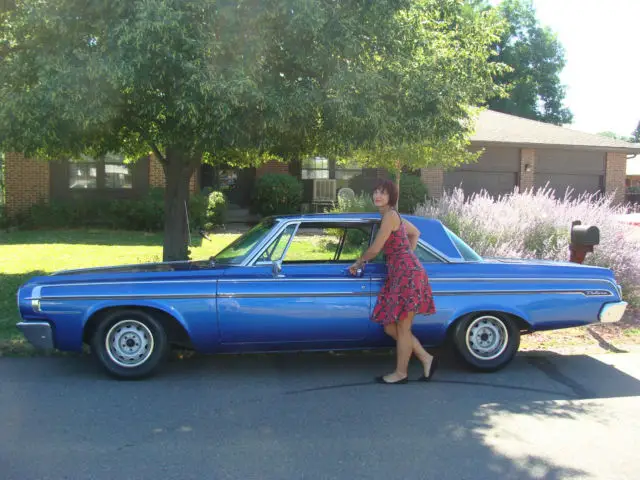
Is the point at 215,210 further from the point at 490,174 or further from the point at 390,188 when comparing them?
the point at 390,188

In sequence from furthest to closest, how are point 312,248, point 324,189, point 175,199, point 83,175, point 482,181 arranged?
point 482,181 → point 324,189 → point 83,175 → point 175,199 → point 312,248

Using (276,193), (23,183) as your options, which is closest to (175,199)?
(276,193)

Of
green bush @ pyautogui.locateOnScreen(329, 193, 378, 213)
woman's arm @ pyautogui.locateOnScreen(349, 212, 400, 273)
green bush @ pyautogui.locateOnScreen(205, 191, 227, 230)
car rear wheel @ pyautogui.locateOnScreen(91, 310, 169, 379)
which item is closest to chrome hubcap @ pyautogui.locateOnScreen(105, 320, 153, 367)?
car rear wheel @ pyautogui.locateOnScreen(91, 310, 169, 379)

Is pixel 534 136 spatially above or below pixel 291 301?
above

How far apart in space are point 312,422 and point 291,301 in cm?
117

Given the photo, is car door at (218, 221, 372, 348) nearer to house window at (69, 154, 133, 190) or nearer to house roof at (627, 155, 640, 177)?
house window at (69, 154, 133, 190)

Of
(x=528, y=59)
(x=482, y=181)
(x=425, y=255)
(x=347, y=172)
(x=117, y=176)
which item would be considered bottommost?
(x=425, y=255)

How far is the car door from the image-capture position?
5207 millimetres

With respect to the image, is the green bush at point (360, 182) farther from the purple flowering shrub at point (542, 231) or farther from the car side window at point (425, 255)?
the car side window at point (425, 255)

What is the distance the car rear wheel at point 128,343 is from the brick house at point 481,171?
1358 cm

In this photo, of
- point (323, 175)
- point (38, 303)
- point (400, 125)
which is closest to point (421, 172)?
point (323, 175)

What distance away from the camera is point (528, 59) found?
37.0 metres

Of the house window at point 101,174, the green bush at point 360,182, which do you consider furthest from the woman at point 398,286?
the green bush at point 360,182

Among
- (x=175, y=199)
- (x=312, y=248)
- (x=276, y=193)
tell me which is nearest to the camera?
(x=312, y=248)
